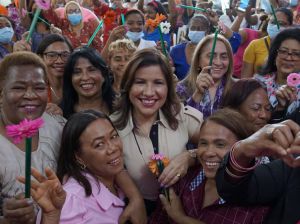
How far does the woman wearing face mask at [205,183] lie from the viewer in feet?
6.56

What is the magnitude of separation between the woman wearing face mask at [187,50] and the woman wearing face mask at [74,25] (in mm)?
871

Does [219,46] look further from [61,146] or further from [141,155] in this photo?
[61,146]

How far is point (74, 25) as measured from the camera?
5.18m

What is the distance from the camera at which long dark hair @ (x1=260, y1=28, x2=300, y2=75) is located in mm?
3242

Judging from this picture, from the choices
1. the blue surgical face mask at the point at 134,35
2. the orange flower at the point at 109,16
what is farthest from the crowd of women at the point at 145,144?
the blue surgical face mask at the point at 134,35

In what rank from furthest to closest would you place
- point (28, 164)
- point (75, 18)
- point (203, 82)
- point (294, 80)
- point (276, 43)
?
point (75, 18)
point (276, 43)
point (203, 82)
point (294, 80)
point (28, 164)

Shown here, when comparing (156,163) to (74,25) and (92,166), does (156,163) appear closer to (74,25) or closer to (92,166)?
(92,166)

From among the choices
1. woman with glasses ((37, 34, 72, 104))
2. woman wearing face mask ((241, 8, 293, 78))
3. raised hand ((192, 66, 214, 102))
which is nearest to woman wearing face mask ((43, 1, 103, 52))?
woman with glasses ((37, 34, 72, 104))

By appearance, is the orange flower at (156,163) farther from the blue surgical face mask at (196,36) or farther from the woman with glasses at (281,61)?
the blue surgical face mask at (196,36)

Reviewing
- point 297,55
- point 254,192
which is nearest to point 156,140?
point 254,192

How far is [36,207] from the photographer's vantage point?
1.99 m

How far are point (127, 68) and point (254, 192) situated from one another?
129cm

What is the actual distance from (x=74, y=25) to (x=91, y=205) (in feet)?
11.8

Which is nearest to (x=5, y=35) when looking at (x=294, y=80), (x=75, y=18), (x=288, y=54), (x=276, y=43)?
(x=75, y=18)
